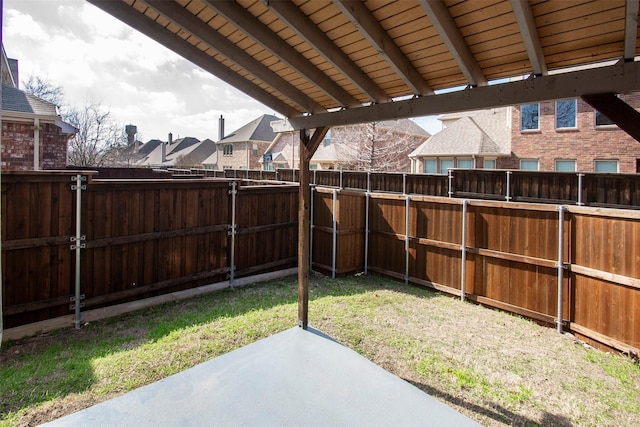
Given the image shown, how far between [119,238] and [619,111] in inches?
232

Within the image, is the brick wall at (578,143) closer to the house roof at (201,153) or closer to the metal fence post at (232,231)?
the metal fence post at (232,231)

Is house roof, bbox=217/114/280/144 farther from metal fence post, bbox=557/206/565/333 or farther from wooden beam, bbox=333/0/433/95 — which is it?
wooden beam, bbox=333/0/433/95

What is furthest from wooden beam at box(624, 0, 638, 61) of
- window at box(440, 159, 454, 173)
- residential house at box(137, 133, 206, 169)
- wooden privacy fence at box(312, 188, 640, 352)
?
residential house at box(137, 133, 206, 169)

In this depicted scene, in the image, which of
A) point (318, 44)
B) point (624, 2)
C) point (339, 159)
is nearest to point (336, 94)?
point (318, 44)

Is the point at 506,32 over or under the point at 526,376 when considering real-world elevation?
over

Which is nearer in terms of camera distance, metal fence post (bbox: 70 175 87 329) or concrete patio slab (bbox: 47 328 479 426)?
concrete patio slab (bbox: 47 328 479 426)

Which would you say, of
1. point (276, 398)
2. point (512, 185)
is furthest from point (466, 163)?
point (276, 398)

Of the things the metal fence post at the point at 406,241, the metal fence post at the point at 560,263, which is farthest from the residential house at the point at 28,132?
the metal fence post at the point at 560,263

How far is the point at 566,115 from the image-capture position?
17.6m

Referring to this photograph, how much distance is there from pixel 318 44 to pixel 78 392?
3813mm

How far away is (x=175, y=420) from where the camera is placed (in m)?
2.89

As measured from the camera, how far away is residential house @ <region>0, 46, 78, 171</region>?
8844mm

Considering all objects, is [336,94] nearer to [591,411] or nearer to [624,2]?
[624,2]

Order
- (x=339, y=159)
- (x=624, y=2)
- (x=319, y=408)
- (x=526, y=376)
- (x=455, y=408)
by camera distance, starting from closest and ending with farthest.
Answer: (x=624, y=2), (x=319, y=408), (x=455, y=408), (x=526, y=376), (x=339, y=159)
